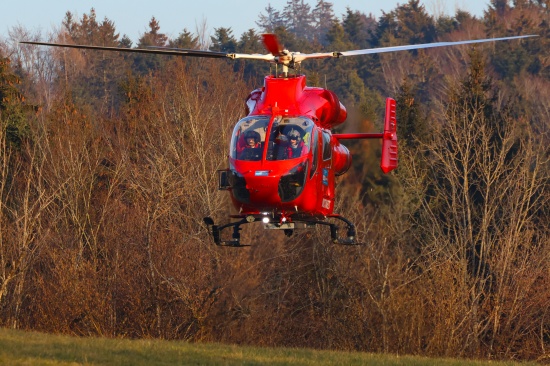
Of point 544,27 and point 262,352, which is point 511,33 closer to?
point 544,27

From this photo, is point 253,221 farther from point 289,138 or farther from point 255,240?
point 255,240

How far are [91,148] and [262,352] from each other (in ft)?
71.9

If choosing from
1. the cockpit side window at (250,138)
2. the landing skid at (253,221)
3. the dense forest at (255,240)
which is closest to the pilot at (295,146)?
the cockpit side window at (250,138)

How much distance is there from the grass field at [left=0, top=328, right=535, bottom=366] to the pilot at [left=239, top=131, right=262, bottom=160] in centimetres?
300

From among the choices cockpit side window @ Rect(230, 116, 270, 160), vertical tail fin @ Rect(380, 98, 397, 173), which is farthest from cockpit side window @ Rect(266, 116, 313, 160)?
vertical tail fin @ Rect(380, 98, 397, 173)

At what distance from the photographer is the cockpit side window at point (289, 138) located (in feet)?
55.5

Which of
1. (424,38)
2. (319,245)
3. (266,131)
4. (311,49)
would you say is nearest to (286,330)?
(319,245)

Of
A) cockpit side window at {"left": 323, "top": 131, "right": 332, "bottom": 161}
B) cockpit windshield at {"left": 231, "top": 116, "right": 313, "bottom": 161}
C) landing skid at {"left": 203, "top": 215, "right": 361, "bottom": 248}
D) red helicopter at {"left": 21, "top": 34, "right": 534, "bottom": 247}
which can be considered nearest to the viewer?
red helicopter at {"left": 21, "top": 34, "right": 534, "bottom": 247}

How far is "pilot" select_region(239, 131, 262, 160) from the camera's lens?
16.9 m

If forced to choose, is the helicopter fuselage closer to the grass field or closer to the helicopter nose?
the helicopter nose

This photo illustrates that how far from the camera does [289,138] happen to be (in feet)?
55.9

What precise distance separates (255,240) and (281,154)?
19941mm

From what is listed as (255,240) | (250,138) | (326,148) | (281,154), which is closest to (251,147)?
(250,138)

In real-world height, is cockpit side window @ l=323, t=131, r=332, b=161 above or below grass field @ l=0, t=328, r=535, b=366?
above
